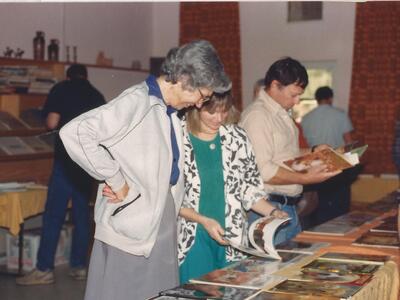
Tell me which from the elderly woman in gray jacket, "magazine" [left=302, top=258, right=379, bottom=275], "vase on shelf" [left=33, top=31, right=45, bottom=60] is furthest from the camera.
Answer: "vase on shelf" [left=33, top=31, right=45, bottom=60]

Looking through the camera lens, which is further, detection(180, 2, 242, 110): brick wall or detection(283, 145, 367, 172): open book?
detection(180, 2, 242, 110): brick wall

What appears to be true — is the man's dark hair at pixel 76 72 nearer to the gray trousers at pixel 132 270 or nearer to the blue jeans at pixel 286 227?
the blue jeans at pixel 286 227

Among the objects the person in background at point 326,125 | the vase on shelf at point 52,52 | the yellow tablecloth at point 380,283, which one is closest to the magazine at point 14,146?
the vase on shelf at point 52,52

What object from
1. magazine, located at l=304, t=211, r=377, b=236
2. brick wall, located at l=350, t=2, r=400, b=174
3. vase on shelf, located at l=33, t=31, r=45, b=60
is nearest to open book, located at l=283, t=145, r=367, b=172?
magazine, located at l=304, t=211, r=377, b=236

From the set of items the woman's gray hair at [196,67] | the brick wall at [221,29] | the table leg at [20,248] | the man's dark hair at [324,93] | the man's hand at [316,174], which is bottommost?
the table leg at [20,248]

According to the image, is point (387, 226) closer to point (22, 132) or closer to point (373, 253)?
point (373, 253)

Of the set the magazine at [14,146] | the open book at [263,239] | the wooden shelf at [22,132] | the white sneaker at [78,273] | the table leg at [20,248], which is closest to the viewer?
the open book at [263,239]

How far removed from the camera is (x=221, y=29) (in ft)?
31.4

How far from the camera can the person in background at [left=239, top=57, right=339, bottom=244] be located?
3209mm

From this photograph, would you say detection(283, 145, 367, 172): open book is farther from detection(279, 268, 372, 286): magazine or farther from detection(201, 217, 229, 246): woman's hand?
detection(279, 268, 372, 286): magazine

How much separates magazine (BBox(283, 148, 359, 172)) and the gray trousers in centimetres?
97

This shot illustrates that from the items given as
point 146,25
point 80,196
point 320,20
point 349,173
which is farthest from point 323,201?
point 146,25

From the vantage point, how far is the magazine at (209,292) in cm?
210

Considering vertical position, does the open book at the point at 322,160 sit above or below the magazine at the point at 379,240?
above
